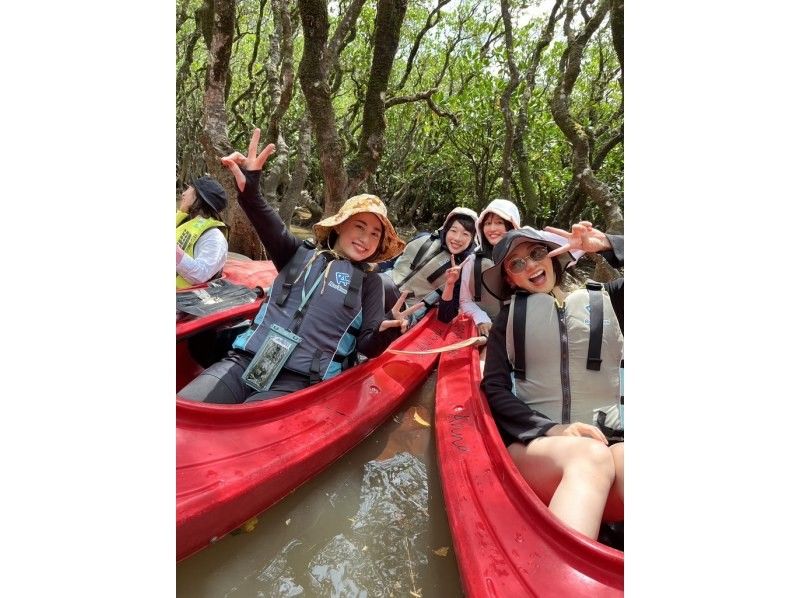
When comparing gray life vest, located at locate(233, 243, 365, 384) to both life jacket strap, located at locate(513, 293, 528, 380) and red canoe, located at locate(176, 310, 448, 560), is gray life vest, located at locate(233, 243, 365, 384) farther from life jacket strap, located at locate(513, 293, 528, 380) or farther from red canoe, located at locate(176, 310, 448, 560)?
life jacket strap, located at locate(513, 293, 528, 380)

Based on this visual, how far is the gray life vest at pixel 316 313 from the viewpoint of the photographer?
2.58 metres

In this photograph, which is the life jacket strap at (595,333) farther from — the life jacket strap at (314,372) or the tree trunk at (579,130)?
the tree trunk at (579,130)

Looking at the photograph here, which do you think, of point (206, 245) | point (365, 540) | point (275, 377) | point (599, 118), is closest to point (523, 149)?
point (599, 118)

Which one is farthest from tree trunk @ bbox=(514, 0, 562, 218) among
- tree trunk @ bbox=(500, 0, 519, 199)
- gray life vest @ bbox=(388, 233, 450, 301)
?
gray life vest @ bbox=(388, 233, 450, 301)

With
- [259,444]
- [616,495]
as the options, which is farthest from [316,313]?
[616,495]

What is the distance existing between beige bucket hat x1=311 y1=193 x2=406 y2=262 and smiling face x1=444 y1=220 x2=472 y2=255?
158cm

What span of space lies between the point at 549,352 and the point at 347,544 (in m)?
1.16

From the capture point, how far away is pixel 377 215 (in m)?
2.70

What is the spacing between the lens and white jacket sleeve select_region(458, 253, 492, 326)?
394 centimetres

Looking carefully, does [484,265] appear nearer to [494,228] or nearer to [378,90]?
[494,228]

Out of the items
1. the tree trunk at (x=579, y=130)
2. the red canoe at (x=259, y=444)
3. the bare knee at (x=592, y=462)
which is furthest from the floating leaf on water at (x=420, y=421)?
the tree trunk at (x=579, y=130)
